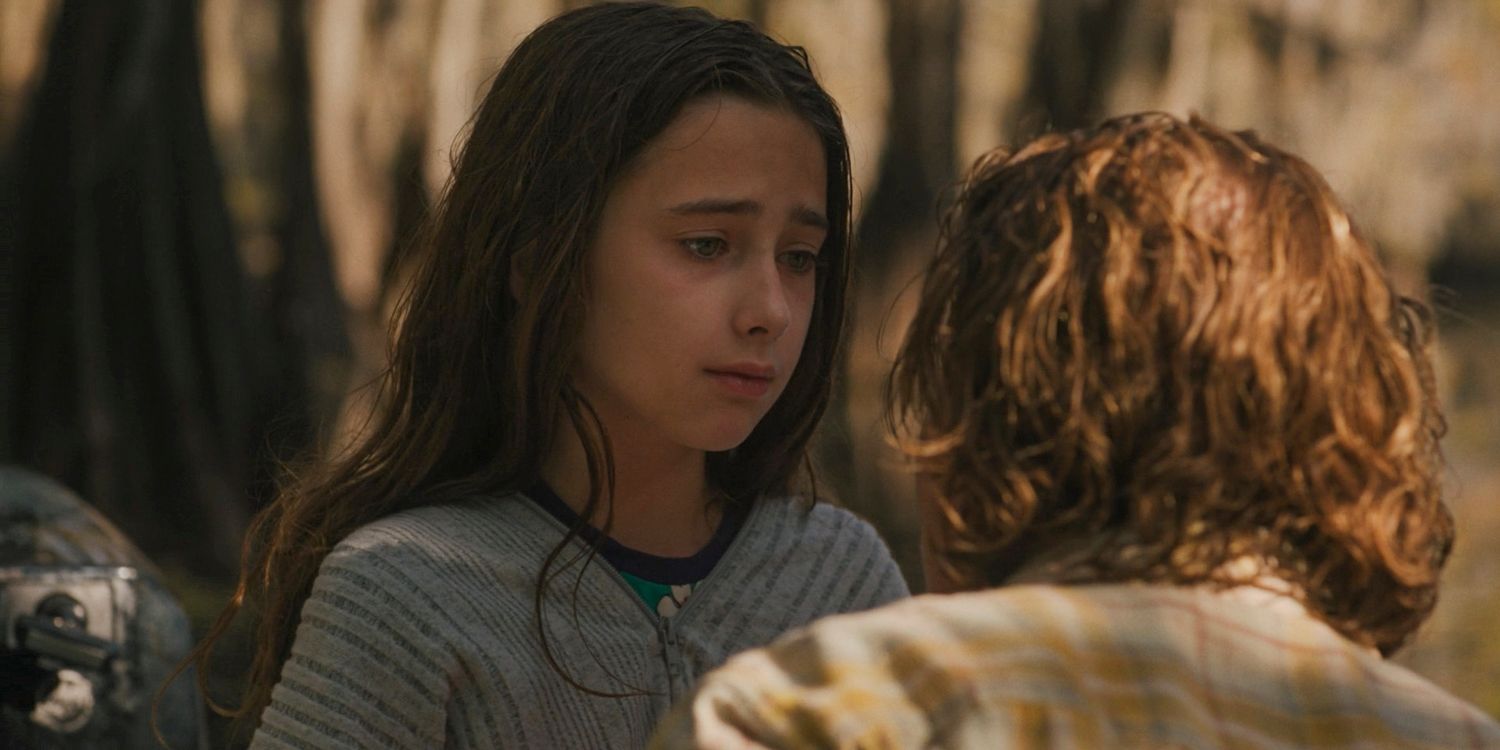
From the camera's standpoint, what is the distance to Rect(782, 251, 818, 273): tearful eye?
246 cm

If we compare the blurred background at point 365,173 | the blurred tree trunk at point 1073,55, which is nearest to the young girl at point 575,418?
the blurred background at point 365,173

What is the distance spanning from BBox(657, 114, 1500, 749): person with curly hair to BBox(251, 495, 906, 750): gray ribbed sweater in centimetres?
66

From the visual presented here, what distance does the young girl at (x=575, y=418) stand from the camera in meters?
2.28

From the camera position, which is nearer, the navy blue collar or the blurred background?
the navy blue collar

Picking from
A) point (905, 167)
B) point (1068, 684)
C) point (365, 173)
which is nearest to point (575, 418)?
point (1068, 684)

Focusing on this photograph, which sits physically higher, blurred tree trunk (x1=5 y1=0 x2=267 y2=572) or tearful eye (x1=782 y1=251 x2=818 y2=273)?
tearful eye (x1=782 y1=251 x2=818 y2=273)

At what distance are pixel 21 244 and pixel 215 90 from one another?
159 centimetres

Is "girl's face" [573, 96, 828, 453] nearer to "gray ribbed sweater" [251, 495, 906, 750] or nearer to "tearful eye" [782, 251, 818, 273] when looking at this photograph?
"tearful eye" [782, 251, 818, 273]

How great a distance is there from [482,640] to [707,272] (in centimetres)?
50

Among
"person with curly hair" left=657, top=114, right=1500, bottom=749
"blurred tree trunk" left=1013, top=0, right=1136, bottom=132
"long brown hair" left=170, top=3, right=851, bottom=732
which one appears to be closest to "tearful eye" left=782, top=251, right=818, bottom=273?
"long brown hair" left=170, top=3, right=851, bottom=732

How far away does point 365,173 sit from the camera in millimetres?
7938

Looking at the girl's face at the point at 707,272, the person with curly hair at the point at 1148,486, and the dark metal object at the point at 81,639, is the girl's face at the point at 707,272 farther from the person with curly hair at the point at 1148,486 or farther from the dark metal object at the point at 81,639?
the dark metal object at the point at 81,639

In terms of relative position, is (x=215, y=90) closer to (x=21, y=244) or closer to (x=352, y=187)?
(x=352, y=187)

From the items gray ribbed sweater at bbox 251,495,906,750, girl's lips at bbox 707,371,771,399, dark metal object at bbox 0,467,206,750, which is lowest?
dark metal object at bbox 0,467,206,750
